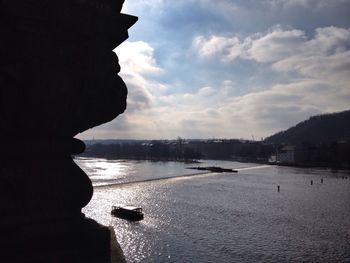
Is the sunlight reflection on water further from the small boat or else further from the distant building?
the distant building

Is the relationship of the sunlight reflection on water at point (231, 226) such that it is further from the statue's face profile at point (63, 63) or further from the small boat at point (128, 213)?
the statue's face profile at point (63, 63)

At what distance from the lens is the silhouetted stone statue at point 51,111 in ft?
16.0

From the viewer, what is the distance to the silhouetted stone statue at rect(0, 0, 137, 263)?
487cm

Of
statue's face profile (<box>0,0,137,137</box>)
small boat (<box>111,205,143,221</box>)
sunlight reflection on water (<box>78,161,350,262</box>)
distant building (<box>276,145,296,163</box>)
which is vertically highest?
statue's face profile (<box>0,0,137,137</box>)

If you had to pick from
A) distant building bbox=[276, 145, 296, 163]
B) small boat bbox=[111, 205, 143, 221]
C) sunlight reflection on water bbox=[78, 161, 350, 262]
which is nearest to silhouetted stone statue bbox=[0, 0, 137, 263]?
sunlight reflection on water bbox=[78, 161, 350, 262]

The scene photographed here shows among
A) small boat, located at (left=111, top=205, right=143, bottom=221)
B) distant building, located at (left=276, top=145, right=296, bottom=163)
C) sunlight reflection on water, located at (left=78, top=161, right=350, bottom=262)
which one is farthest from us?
distant building, located at (left=276, top=145, right=296, bottom=163)

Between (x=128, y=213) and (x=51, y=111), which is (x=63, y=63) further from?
(x=128, y=213)

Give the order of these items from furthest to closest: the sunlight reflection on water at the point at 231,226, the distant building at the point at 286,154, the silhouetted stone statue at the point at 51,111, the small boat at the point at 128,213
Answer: the distant building at the point at 286,154 < the small boat at the point at 128,213 < the sunlight reflection on water at the point at 231,226 < the silhouetted stone statue at the point at 51,111

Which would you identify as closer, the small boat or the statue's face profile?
the statue's face profile

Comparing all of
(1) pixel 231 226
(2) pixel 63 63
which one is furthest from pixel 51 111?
(1) pixel 231 226

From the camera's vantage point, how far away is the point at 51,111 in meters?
5.05

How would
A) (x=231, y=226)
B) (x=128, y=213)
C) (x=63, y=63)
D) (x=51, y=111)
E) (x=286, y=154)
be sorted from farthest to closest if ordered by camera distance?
(x=286, y=154), (x=128, y=213), (x=231, y=226), (x=63, y=63), (x=51, y=111)

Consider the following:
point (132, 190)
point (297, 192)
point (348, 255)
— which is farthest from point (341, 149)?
point (348, 255)

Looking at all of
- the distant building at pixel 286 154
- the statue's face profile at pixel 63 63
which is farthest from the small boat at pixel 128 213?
the distant building at pixel 286 154
